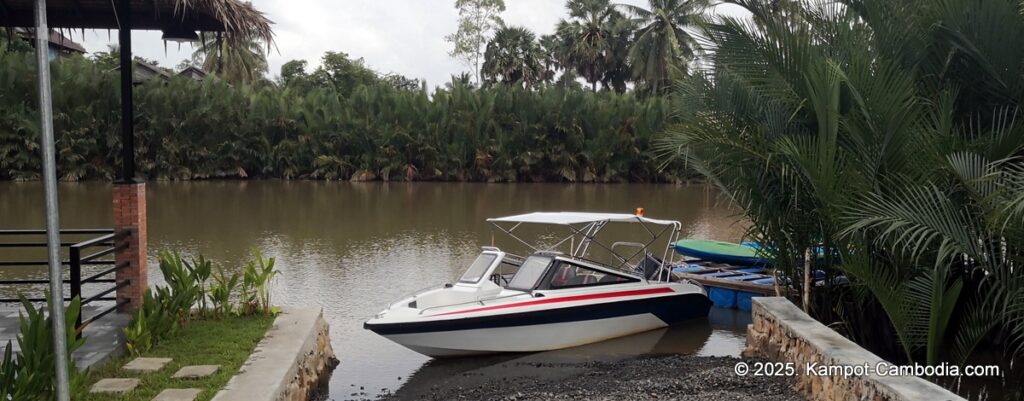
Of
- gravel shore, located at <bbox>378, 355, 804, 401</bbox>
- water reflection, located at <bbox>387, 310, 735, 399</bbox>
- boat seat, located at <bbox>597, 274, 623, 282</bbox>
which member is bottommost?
water reflection, located at <bbox>387, 310, 735, 399</bbox>

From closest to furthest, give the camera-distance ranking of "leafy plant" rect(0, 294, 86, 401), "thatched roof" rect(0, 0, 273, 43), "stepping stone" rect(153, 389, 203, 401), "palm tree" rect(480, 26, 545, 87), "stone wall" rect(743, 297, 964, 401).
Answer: "leafy plant" rect(0, 294, 86, 401) → "stone wall" rect(743, 297, 964, 401) → "stepping stone" rect(153, 389, 203, 401) → "thatched roof" rect(0, 0, 273, 43) → "palm tree" rect(480, 26, 545, 87)

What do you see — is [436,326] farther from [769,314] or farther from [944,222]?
[944,222]

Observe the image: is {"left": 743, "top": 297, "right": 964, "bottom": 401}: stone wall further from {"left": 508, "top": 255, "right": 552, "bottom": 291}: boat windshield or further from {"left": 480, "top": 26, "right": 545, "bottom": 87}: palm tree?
{"left": 480, "top": 26, "right": 545, "bottom": 87}: palm tree

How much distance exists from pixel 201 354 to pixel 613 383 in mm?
4066

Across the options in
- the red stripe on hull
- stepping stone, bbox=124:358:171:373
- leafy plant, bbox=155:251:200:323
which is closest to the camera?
stepping stone, bbox=124:358:171:373

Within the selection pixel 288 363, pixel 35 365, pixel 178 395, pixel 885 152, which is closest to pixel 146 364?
pixel 178 395

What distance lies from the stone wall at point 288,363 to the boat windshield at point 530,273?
2.52 m

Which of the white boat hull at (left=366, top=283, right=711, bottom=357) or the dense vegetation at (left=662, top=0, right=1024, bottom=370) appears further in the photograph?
the white boat hull at (left=366, top=283, right=711, bottom=357)

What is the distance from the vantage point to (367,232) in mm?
23734

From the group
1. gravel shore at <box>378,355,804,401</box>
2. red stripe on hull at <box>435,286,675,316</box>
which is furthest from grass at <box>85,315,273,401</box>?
red stripe on hull at <box>435,286,675,316</box>

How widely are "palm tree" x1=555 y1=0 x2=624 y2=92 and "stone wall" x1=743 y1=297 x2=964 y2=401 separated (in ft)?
143

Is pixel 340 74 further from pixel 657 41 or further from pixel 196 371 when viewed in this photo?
pixel 196 371

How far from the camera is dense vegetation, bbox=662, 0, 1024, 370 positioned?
7.45 m

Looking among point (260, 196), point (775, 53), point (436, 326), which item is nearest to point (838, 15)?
point (775, 53)
